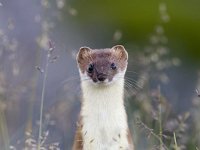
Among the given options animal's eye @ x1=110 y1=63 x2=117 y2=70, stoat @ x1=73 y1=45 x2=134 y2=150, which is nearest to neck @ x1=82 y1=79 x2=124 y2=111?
stoat @ x1=73 y1=45 x2=134 y2=150

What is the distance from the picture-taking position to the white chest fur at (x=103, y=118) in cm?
557

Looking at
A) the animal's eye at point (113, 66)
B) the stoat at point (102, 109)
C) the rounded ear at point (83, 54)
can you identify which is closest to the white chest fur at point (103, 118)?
the stoat at point (102, 109)

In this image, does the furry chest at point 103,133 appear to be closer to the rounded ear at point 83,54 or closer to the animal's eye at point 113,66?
the animal's eye at point 113,66

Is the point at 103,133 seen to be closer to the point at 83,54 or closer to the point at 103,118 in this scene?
the point at 103,118

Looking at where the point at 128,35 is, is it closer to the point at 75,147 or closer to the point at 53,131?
the point at 53,131

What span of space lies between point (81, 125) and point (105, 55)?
1.71ft

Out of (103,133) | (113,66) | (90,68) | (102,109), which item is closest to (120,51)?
(113,66)

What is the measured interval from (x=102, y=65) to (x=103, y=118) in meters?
0.36

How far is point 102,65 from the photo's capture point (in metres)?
5.71

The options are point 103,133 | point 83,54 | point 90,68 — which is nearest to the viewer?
point 103,133

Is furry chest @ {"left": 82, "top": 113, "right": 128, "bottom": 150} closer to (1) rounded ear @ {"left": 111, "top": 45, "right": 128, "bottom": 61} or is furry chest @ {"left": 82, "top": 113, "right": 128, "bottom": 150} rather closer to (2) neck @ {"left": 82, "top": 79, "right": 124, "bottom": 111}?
(2) neck @ {"left": 82, "top": 79, "right": 124, "bottom": 111}

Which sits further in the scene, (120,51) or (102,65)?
(120,51)

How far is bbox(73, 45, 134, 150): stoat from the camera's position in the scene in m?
5.57

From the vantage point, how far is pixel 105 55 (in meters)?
5.85
